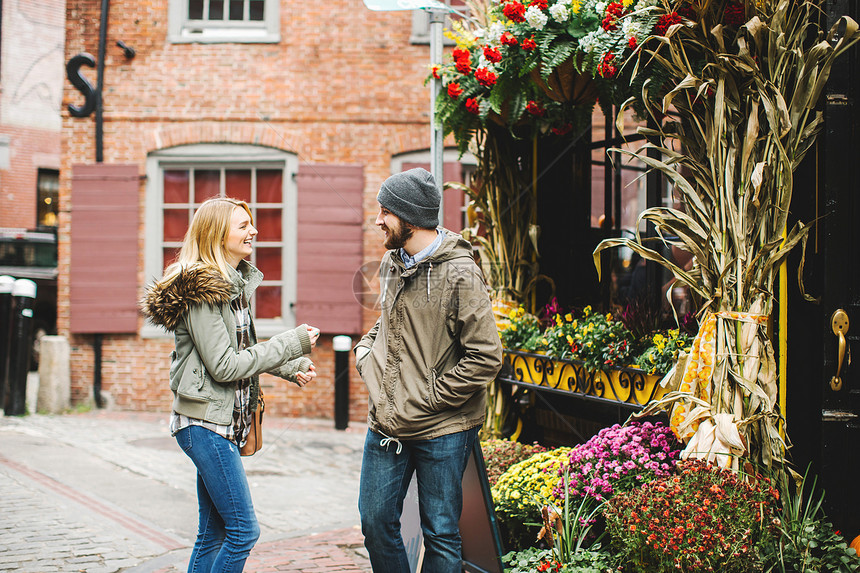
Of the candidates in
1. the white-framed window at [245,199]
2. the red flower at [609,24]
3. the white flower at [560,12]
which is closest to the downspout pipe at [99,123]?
the white-framed window at [245,199]

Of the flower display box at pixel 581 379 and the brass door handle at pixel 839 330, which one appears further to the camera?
the flower display box at pixel 581 379

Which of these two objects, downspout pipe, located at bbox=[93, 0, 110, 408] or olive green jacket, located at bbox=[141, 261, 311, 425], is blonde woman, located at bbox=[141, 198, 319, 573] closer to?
olive green jacket, located at bbox=[141, 261, 311, 425]

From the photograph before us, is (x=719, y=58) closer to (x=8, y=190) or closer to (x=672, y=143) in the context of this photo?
(x=672, y=143)

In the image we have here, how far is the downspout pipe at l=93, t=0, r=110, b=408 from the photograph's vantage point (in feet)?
31.3

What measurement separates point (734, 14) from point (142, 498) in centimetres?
478

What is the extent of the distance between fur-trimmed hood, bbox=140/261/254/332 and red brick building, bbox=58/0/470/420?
641 centimetres

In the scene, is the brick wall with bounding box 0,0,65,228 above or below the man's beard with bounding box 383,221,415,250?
above

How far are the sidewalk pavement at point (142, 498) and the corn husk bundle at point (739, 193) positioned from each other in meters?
2.10

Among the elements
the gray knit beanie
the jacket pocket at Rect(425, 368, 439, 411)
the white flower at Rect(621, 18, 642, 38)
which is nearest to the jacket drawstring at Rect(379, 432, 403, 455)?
the jacket pocket at Rect(425, 368, 439, 411)

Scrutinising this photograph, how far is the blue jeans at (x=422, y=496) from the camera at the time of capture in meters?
2.96

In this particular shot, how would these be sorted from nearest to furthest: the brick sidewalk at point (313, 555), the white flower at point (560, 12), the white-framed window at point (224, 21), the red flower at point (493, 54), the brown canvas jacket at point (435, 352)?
the brown canvas jacket at point (435, 352) < the white flower at point (560, 12) < the red flower at point (493, 54) < the brick sidewalk at point (313, 555) < the white-framed window at point (224, 21)

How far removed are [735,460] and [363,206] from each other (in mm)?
6768

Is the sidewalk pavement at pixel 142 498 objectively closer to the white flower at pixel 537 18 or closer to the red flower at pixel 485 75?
the red flower at pixel 485 75

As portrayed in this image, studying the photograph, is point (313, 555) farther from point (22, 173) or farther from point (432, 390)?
point (22, 173)
